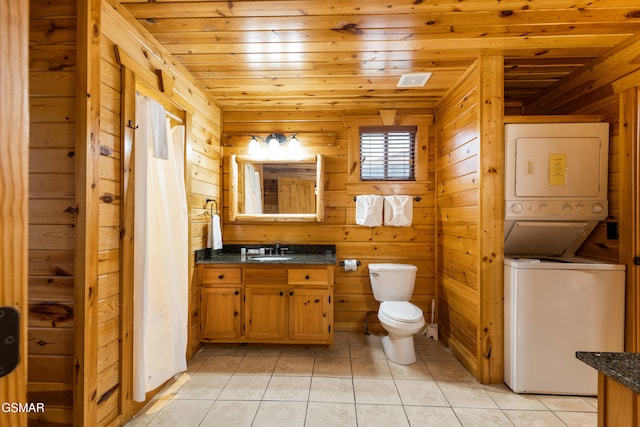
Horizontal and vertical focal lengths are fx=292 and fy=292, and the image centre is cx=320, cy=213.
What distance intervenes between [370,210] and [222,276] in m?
1.55

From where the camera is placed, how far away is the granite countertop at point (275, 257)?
→ 2574 mm

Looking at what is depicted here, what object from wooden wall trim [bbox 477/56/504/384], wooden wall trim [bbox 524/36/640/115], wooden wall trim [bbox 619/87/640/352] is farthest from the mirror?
wooden wall trim [bbox 619/87/640/352]

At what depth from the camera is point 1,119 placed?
0.48 m

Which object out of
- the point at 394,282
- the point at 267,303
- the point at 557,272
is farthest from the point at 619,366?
the point at 267,303

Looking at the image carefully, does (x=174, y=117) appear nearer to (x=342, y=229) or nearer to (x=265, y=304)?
(x=265, y=304)

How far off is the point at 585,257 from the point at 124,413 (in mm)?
3366

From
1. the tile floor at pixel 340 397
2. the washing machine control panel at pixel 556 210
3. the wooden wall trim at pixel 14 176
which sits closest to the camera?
the wooden wall trim at pixel 14 176

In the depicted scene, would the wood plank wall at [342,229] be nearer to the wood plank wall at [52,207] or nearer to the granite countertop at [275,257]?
the granite countertop at [275,257]

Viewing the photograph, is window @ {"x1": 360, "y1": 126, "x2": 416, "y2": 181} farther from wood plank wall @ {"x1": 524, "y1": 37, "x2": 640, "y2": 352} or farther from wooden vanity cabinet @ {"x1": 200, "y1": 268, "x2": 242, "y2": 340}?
wooden vanity cabinet @ {"x1": 200, "y1": 268, "x2": 242, "y2": 340}

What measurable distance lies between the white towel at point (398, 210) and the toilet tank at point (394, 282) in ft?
1.55

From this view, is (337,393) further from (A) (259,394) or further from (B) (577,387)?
(B) (577,387)

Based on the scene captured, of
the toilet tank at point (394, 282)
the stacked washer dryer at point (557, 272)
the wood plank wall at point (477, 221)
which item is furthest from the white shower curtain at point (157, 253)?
the stacked washer dryer at point (557, 272)

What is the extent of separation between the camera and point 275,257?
2.91 meters

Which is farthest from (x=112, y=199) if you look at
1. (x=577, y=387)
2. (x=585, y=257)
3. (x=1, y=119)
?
(x=585, y=257)
